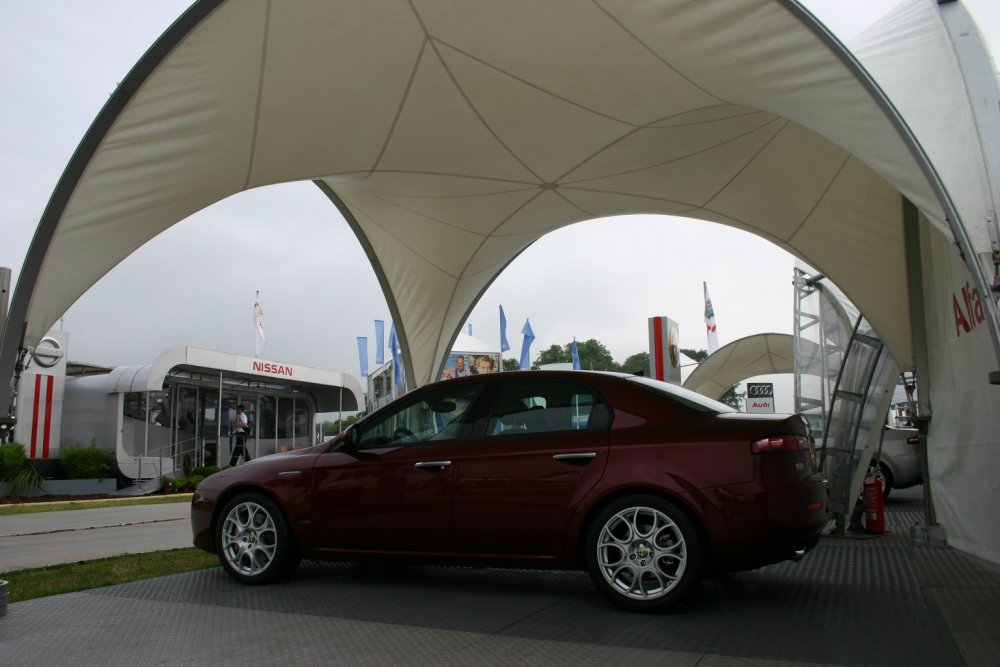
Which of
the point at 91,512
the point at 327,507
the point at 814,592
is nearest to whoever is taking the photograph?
the point at 814,592

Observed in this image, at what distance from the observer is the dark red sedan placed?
13.9ft

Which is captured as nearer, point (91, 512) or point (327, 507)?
point (327, 507)

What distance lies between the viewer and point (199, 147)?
6.69m

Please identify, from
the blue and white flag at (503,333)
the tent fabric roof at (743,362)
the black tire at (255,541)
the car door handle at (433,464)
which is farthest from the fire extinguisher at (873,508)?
the blue and white flag at (503,333)

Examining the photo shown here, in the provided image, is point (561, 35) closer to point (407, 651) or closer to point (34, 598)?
point (407, 651)

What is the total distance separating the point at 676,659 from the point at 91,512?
1257 centimetres

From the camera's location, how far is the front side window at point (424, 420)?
17.0ft

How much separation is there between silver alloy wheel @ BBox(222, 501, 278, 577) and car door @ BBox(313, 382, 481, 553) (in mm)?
407

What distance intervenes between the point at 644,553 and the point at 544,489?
710 mm

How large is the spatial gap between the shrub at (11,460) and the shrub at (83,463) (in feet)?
3.33

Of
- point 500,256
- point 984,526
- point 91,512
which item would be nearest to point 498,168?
point 500,256

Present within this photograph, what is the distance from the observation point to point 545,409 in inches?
195

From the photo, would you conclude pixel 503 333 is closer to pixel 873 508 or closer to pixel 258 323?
pixel 258 323

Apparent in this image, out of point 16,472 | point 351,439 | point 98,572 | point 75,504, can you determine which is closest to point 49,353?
point 16,472
